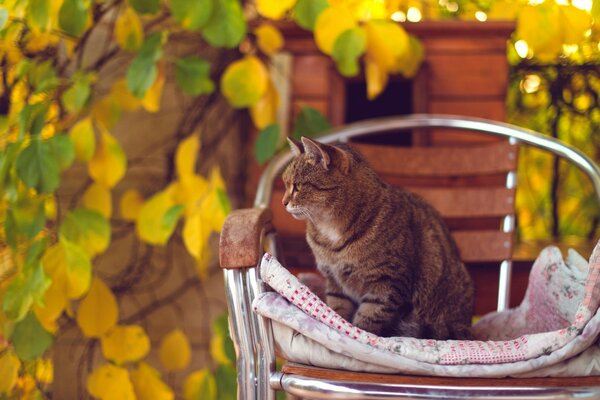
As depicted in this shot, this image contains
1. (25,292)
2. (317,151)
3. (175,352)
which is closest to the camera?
(317,151)

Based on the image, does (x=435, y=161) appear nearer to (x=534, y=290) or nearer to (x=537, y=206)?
(x=534, y=290)

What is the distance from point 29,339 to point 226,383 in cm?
45

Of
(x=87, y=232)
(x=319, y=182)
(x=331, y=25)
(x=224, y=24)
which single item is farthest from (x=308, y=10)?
(x=87, y=232)

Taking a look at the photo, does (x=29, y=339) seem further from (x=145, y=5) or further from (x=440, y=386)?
(x=440, y=386)

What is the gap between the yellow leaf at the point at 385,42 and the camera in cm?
152

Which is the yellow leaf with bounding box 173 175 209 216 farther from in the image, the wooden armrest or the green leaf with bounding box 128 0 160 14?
the wooden armrest

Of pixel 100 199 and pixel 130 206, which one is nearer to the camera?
pixel 100 199

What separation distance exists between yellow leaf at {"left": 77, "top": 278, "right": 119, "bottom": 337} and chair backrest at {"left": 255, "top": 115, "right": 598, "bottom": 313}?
398 millimetres

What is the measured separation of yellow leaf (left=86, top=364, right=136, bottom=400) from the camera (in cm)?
148

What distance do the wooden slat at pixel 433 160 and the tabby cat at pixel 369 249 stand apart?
0.35 m

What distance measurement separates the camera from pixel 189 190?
5.24ft

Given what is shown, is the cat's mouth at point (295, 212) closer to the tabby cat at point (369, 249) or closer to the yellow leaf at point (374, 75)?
the tabby cat at point (369, 249)

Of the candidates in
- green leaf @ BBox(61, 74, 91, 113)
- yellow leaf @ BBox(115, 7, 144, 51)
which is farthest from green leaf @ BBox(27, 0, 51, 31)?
yellow leaf @ BBox(115, 7, 144, 51)

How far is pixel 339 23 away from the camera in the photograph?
4.79ft
